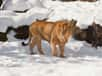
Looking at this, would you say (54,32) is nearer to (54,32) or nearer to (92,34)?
(54,32)

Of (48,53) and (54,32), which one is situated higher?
(54,32)

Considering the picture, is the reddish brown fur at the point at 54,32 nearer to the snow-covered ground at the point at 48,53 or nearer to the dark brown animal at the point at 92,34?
the snow-covered ground at the point at 48,53

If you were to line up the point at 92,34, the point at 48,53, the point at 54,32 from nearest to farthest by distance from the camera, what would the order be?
1. the point at 54,32
2. the point at 48,53
3. the point at 92,34

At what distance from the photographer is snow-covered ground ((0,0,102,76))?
6809 mm

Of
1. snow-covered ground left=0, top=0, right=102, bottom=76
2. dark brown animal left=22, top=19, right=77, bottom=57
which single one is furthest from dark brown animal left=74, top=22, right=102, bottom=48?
dark brown animal left=22, top=19, right=77, bottom=57

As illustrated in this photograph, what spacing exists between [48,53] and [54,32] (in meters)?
0.83

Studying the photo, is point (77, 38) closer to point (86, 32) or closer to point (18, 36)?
point (86, 32)

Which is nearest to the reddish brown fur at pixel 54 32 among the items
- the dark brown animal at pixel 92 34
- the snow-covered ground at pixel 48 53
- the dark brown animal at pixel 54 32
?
the dark brown animal at pixel 54 32

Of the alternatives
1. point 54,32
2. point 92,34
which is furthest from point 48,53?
point 92,34

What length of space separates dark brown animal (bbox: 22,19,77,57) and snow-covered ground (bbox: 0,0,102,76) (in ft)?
1.17

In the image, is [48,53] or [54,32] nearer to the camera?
[54,32]

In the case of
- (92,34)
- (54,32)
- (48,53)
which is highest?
(54,32)

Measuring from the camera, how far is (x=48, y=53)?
930 centimetres

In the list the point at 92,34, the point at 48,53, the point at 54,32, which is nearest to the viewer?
the point at 54,32
